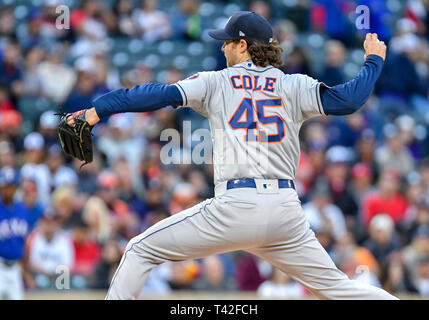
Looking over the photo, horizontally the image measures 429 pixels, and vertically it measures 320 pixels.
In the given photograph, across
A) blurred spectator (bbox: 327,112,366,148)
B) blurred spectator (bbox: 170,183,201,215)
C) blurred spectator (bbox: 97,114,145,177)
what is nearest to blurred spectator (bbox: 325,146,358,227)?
blurred spectator (bbox: 327,112,366,148)

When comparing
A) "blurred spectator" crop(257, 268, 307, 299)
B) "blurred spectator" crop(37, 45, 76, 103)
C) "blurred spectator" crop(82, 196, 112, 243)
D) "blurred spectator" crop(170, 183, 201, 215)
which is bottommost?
"blurred spectator" crop(257, 268, 307, 299)

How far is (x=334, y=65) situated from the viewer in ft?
39.0

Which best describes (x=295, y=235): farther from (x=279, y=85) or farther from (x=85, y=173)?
(x=85, y=173)

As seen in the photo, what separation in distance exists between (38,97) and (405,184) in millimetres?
4841

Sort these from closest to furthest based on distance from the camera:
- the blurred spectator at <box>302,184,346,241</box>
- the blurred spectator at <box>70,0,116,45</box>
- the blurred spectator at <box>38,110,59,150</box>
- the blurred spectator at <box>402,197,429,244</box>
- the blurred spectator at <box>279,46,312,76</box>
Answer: the blurred spectator at <box>302,184,346,241</box>
the blurred spectator at <box>402,197,429,244</box>
the blurred spectator at <box>38,110,59,150</box>
the blurred spectator at <box>279,46,312,76</box>
the blurred spectator at <box>70,0,116,45</box>

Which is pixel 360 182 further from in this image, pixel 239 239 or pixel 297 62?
pixel 239 239

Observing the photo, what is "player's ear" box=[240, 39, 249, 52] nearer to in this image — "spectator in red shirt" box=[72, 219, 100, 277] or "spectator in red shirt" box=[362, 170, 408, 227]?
"spectator in red shirt" box=[72, 219, 100, 277]

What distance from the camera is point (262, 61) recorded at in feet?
16.2

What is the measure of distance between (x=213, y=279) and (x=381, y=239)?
6.60 feet

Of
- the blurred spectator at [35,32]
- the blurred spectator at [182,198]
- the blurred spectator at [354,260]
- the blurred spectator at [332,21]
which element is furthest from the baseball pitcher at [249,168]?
the blurred spectator at [332,21]

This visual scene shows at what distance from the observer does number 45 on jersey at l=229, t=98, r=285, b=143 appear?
4715 mm

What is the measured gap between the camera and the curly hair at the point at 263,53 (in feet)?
16.1

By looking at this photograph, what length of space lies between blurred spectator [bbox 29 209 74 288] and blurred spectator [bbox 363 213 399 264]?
3.32 meters

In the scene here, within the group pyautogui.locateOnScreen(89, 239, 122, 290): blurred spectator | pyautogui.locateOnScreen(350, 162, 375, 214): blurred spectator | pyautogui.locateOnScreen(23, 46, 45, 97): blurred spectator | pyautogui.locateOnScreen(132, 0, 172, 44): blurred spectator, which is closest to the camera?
pyautogui.locateOnScreen(89, 239, 122, 290): blurred spectator
